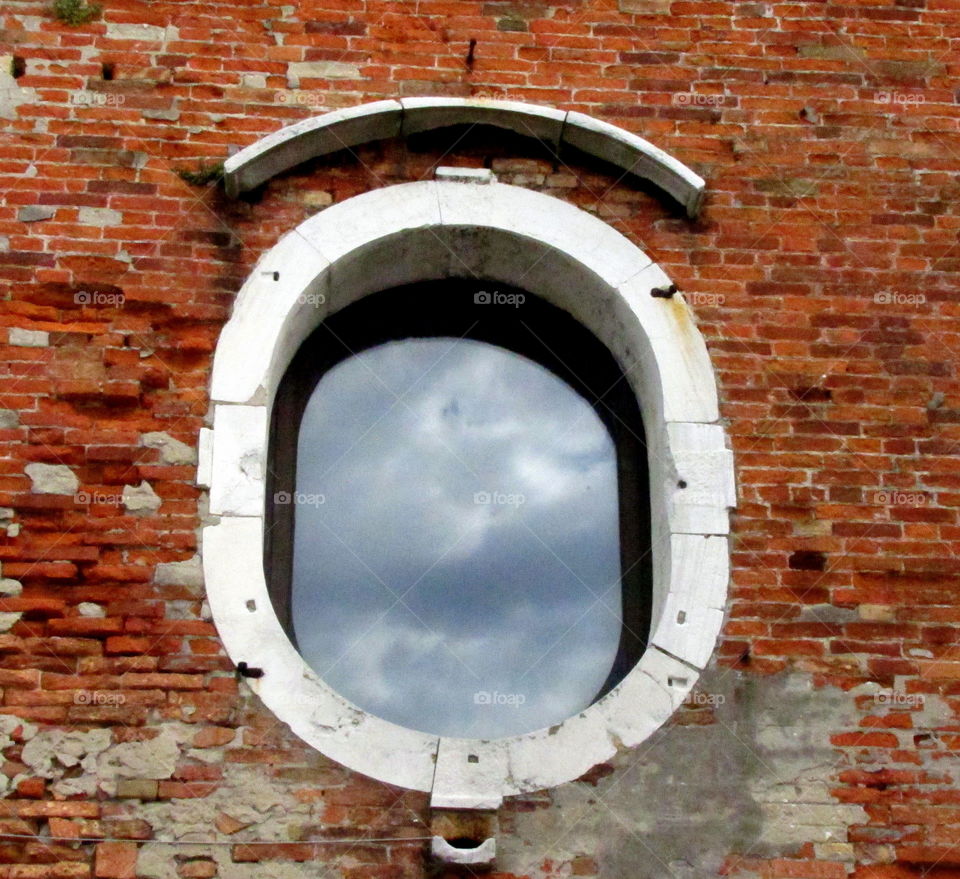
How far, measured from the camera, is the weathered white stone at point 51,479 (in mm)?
4910

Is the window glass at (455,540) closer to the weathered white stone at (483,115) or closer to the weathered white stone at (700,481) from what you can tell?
the weathered white stone at (700,481)

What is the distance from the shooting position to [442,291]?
587 centimetres

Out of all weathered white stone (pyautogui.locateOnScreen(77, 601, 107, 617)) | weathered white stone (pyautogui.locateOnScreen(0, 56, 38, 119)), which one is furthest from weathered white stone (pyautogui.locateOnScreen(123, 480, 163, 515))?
weathered white stone (pyautogui.locateOnScreen(0, 56, 38, 119))

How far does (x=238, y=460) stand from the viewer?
498 centimetres

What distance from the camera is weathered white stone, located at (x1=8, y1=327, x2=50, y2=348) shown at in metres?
5.16

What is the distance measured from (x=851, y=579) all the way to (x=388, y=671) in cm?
170

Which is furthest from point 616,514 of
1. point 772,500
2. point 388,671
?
point 388,671

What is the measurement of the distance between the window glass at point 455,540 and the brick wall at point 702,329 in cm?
52

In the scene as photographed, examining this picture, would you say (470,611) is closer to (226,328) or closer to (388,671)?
(388,671)

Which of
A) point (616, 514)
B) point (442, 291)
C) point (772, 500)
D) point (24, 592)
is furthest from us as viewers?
point (442, 291)

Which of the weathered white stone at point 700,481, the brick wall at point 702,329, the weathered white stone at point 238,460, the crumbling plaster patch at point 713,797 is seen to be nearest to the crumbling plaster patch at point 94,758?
the brick wall at point 702,329

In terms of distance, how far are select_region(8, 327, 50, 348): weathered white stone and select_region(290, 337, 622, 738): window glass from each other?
1.02 m

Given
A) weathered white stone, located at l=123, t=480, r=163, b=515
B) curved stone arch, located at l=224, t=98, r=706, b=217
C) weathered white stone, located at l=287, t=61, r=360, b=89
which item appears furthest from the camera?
weathered white stone, located at l=287, t=61, r=360, b=89

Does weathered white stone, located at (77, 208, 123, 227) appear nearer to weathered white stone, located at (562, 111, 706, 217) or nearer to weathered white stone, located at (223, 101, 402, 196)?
weathered white stone, located at (223, 101, 402, 196)
